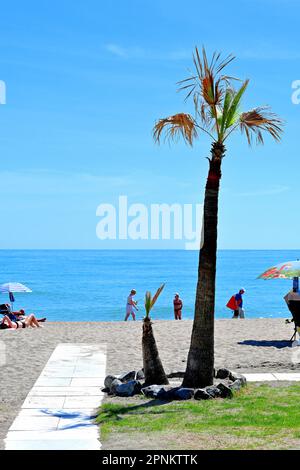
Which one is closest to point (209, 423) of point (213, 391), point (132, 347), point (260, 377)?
point (213, 391)

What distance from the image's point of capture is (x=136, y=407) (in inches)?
456

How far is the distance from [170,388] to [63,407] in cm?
187

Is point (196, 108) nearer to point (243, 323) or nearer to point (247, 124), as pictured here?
point (247, 124)

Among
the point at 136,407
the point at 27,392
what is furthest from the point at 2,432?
the point at 27,392

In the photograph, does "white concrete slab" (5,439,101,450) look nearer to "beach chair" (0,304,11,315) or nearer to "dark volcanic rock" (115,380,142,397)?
"dark volcanic rock" (115,380,142,397)

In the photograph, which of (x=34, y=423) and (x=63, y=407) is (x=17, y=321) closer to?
(x=63, y=407)

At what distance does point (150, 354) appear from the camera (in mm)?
13070

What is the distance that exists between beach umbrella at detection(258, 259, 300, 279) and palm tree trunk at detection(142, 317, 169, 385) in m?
7.15

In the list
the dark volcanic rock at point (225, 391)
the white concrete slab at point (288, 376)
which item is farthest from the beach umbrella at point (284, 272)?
the dark volcanic rock at point (225, 391)

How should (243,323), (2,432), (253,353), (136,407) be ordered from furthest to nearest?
(243,323) < (253,353) < (136,407) < (2,432)

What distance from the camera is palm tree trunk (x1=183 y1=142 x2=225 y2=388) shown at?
12.5 metres

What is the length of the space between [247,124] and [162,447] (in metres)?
6.54

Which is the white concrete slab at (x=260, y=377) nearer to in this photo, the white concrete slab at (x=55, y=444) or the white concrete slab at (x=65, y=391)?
the white concrete slab at (x=65, y=391)
